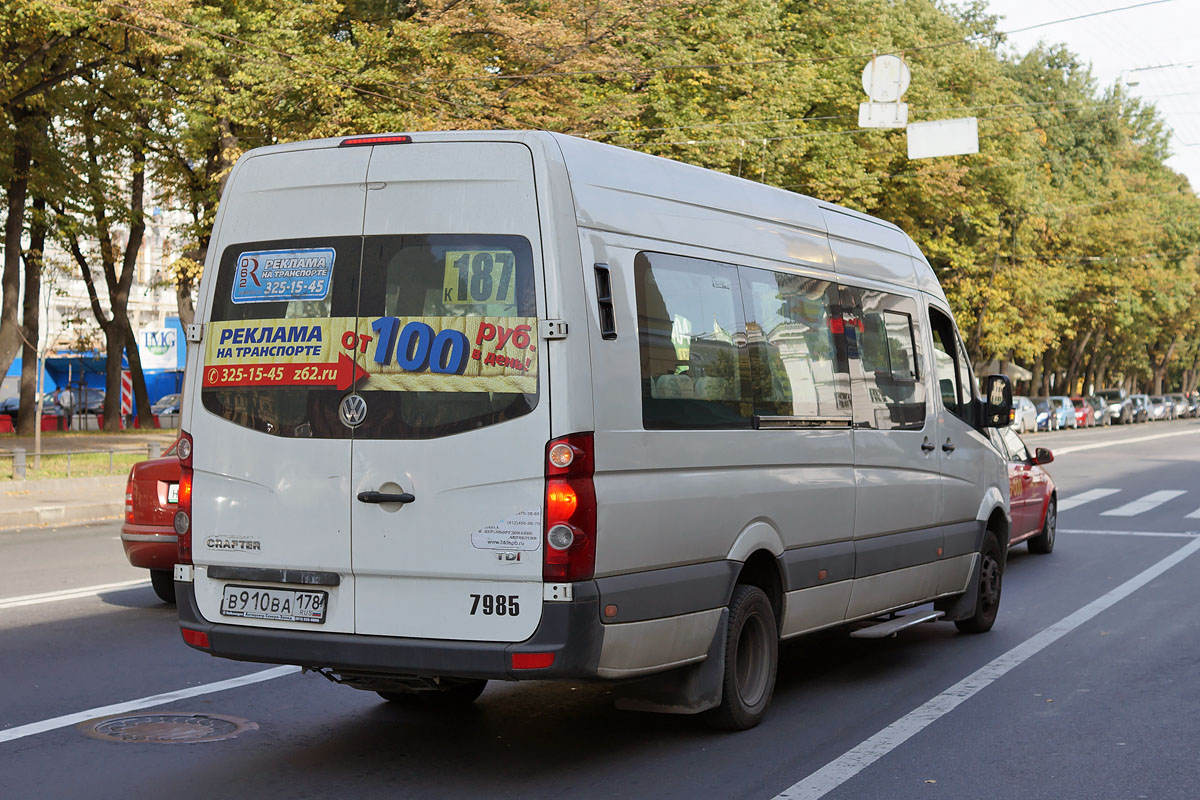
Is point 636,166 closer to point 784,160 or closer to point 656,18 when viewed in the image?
point 656,18

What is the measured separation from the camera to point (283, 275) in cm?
627

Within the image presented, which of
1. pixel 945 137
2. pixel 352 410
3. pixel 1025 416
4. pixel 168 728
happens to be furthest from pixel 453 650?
pixel 1025 416

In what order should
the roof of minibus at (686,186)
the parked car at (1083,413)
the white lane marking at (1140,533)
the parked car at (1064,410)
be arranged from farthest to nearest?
1. the parked car at (1083,413)
2. the parked car at (1064,410)
3. the white lane marking at (1140,533)
4. the roof of minibus at (686,186)

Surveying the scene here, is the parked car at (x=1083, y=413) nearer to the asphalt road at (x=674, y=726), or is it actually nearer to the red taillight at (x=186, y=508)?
the asphalt road at (x=674, y=726)

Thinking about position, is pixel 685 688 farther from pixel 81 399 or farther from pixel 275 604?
pixel 81 399

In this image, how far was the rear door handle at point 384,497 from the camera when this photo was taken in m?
5.88

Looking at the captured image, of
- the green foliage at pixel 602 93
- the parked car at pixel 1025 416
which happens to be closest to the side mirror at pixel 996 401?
the green foliage at pixel 602 93

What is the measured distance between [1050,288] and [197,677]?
50927 millimetres

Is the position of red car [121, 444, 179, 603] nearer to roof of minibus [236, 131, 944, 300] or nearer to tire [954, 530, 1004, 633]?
roof of minibus [236, 131, 944, 300]

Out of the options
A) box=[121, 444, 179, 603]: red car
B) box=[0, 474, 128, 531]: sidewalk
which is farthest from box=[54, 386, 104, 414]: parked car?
box=[121, 444, 179, 603]: red car

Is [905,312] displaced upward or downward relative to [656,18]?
downward

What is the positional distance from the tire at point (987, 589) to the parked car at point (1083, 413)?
6083 cm

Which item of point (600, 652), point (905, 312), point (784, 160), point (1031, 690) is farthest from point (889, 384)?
point (784, 160)

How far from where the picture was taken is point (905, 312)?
29.6 ft
